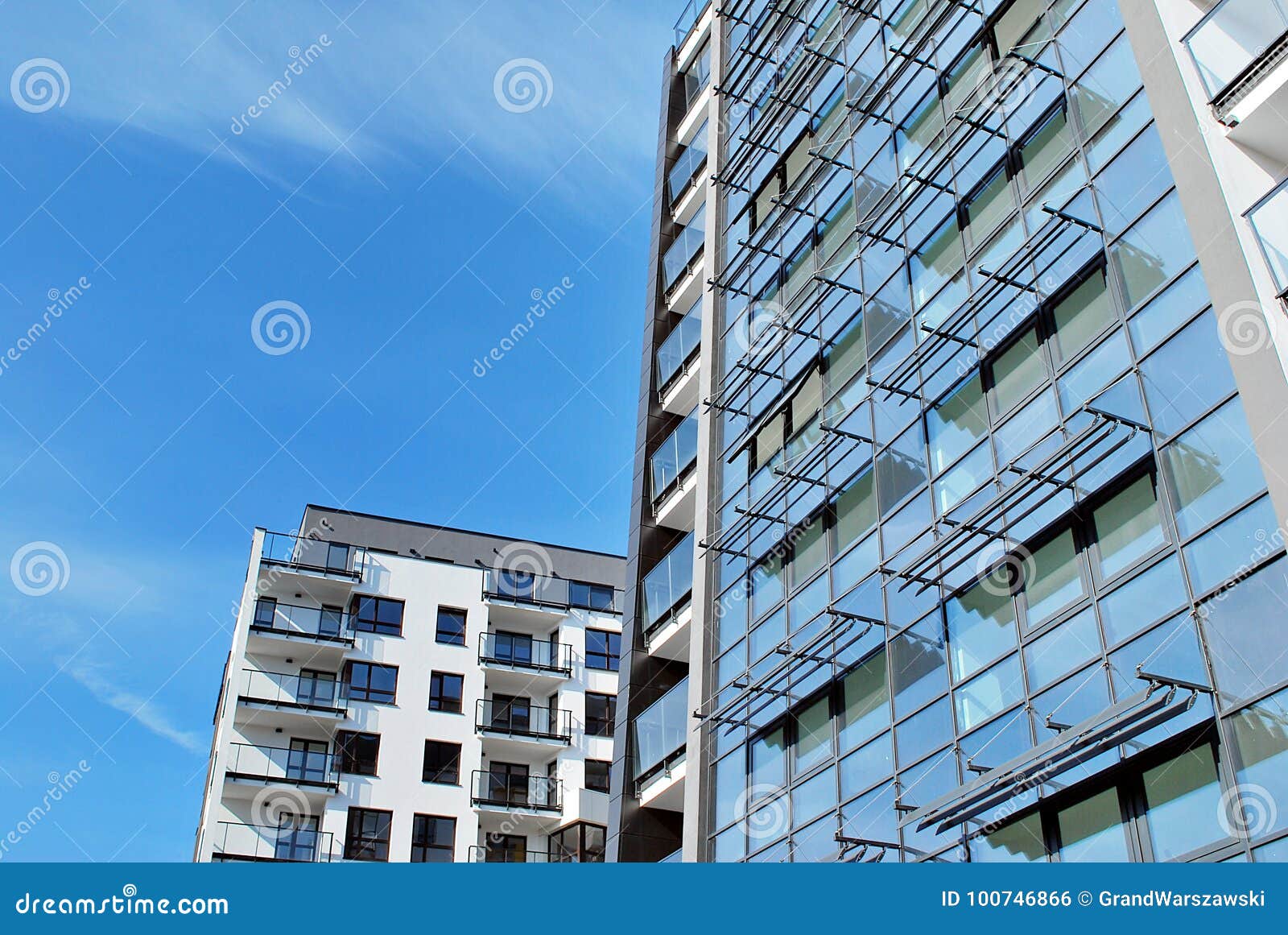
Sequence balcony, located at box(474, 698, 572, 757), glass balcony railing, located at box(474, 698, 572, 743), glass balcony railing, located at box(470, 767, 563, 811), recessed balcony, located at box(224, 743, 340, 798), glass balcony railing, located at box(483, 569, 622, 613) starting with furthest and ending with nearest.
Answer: glass balcony railing, located at box(483, 569, 622, 613) < glass balcony railing, located at box(474, 698, 572, 743) < balcony, located at box(474, 698, 572, 757) < glass balcony railing, located at box(470, 767, 563, 811) < recessed balcony, located at box(224, 743, 340, 798)

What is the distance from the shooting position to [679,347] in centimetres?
2841

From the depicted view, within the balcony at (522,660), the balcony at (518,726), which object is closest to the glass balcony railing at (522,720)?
the balcony at (518,726)

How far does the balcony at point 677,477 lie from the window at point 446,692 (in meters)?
20.6

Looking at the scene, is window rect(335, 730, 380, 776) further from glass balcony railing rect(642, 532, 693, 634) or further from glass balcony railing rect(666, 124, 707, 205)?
glass balcony railing rect(666, 124, 707, 205)

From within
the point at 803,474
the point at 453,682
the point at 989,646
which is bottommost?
the point at 989,646

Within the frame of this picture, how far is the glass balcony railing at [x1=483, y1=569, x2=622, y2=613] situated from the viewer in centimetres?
4834

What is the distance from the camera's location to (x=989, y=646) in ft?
50.5

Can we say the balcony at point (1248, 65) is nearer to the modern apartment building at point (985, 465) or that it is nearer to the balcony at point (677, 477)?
the modern apartment building at point (985, 465)

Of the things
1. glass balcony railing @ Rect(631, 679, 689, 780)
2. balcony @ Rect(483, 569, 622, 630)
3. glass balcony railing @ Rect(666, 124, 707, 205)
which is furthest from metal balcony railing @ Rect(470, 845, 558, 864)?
glass balcony railing @ Rect(666, 124, 707, 205)

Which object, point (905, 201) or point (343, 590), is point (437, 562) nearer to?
point (343, 590)

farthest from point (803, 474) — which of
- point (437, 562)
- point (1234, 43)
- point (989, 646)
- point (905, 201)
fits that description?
point (437, 562)

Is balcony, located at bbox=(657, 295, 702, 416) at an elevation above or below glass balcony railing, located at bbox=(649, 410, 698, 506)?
above

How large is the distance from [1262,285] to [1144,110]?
361 centimetres

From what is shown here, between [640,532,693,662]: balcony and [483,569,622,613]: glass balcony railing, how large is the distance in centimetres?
2222
